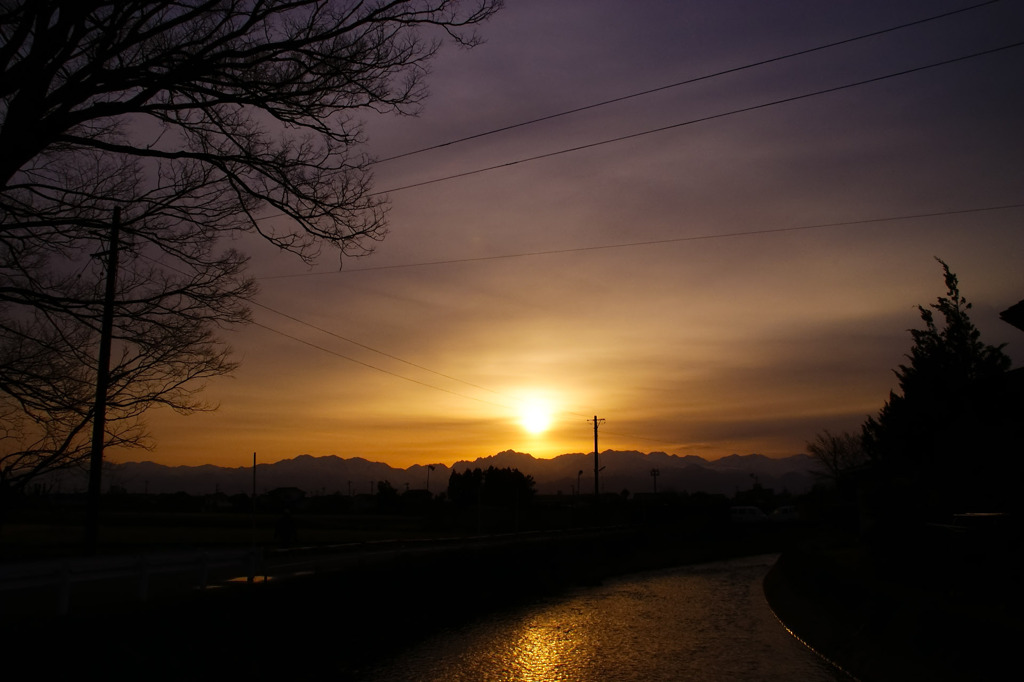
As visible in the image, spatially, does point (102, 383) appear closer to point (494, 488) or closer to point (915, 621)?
point (915, 621)

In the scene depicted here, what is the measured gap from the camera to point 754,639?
2016cm

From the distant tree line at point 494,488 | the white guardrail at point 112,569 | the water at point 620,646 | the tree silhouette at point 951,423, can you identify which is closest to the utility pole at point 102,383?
the white guardrail at point 112,569

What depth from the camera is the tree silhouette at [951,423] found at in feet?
68.4

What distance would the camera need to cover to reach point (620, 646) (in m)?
19.1

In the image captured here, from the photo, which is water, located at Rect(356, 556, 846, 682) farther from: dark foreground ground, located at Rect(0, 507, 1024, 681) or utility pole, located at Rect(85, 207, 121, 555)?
utility pole, located at Rect(85, 207, 121, 555)

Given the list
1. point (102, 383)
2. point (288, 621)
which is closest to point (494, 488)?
point (288, 621)

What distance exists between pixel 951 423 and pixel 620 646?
16885 mm

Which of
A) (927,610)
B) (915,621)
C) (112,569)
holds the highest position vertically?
(112,569)

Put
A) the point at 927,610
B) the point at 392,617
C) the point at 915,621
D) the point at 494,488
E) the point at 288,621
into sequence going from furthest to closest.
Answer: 1. the point at 494,488
2. the point at 392,617
3. the point at 288,621
4. the point at 915,621
5. the point at 927,610

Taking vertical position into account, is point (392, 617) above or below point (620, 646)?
above

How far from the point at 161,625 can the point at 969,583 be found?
43.2 feet

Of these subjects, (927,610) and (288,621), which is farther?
(288,621)

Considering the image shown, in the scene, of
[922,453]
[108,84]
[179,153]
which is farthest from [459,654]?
[922,453]

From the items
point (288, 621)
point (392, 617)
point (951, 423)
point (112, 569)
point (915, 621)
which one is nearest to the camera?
point (915, 621)
